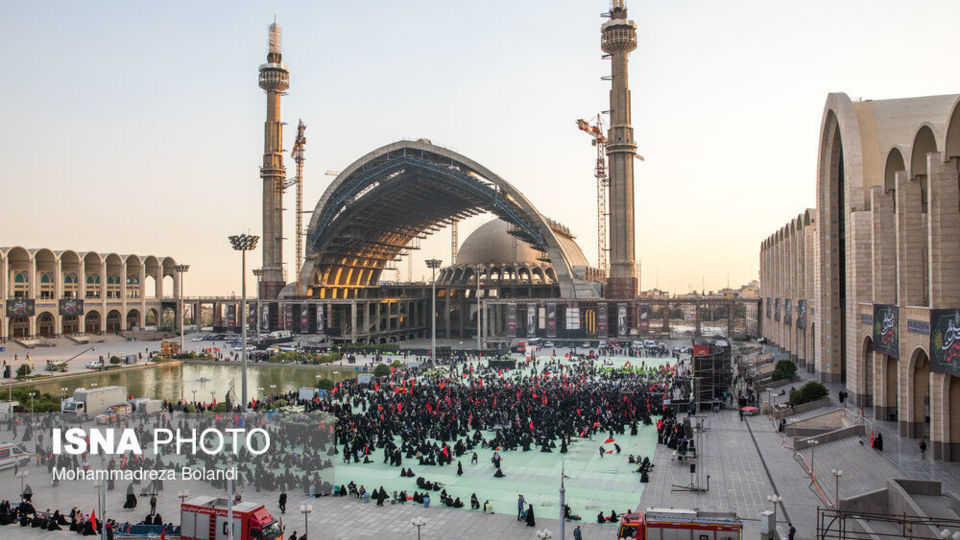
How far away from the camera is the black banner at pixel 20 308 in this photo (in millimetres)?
69375

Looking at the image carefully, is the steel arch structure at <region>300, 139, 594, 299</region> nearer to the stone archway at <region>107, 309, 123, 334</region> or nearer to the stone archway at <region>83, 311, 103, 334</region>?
the stone archway at <region>107, 309, 123, 334</region>

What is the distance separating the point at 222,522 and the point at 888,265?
26237 millimetres

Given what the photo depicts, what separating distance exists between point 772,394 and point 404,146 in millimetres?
48042

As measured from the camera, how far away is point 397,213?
3492 inches

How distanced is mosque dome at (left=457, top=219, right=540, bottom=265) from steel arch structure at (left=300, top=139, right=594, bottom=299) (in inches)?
152

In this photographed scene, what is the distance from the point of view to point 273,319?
83688 millimetres

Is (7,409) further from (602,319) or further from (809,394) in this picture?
(602,319)

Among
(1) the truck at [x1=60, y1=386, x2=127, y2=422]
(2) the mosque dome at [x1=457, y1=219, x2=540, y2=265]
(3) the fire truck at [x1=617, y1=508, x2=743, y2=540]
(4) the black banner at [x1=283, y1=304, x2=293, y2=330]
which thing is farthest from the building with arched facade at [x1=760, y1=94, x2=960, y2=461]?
(4) the black banner at [x1=283, y1=304, x2=293, y2=330]

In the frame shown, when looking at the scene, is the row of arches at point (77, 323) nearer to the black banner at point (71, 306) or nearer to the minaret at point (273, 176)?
the black banner at point (71, 306)

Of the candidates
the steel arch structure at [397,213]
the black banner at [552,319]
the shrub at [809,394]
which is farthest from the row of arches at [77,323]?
the shrub at [809,394]

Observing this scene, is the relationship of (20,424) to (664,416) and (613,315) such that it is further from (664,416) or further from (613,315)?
(613,315)

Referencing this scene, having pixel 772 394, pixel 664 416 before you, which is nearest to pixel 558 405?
pixel 664 416

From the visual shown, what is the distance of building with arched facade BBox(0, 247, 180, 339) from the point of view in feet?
236

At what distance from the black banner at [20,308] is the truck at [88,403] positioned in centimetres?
4585
